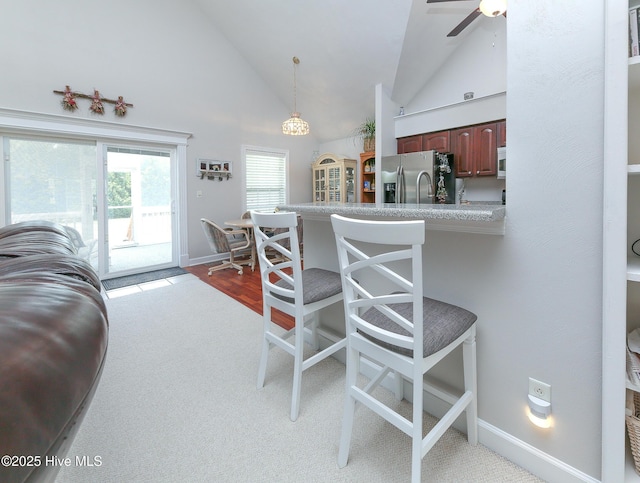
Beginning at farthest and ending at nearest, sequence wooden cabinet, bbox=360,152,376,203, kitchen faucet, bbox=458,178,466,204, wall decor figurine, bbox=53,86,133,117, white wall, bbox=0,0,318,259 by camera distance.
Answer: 1. wooden cabinet, bbox=360,152,376,203
2. kitchen faucet, bbox=458,178,466,204
3. wall decor figurine, bbox=53,86,133,117
4. white wall, bbox=0,0,318,259

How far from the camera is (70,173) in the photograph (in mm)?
4051

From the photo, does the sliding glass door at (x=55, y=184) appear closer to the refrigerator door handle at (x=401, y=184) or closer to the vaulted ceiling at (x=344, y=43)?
the vaulted ceiling at (x=344, y=43)

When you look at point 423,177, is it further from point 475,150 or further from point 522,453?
point 522,453

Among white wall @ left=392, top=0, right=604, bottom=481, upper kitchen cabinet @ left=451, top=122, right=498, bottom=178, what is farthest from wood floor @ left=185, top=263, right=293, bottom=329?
upper kitchen cabinet @ left=451, top=122, right=498, bottom=178

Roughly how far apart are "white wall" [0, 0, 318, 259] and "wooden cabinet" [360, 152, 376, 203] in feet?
5.31

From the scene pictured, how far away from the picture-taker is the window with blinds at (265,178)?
594cm

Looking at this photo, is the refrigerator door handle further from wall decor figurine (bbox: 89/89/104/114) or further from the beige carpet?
wall decor figurine (bbox: 89/89/104/114)

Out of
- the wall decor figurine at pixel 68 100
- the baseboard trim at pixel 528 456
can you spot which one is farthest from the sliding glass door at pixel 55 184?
the baseboard trim at pixel 528 456

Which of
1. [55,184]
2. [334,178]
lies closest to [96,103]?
[55,184]

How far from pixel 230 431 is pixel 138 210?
13.5 ft

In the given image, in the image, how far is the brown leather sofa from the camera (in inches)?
10.3

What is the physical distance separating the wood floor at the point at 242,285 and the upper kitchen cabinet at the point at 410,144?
3015 mm

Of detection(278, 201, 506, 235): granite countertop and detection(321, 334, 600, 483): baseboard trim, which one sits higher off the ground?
detection(278, 201, 506, 235): granite countertop

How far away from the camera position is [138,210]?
4.66 meters
